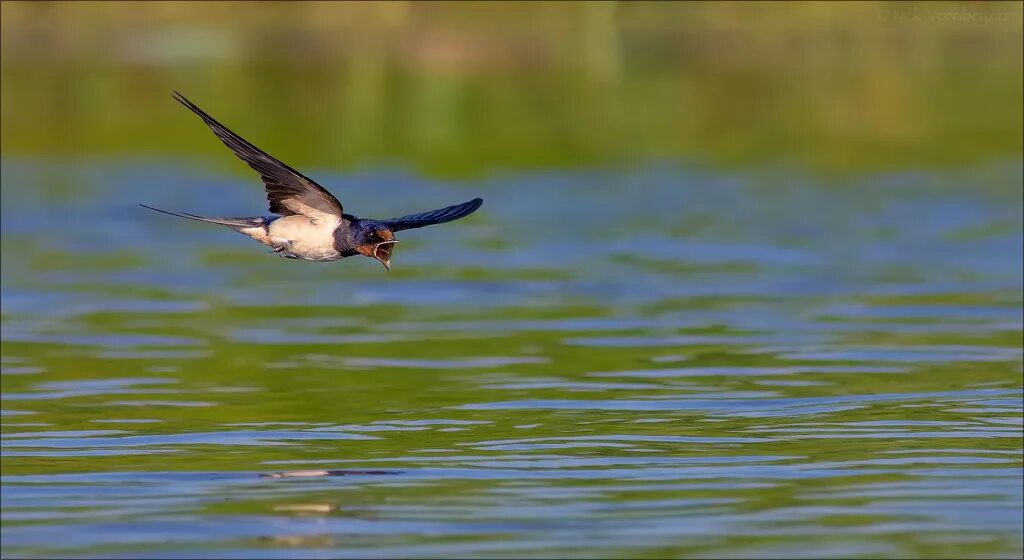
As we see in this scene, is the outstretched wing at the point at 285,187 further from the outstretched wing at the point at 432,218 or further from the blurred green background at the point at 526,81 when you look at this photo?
the blurred green background at the point at 526,81

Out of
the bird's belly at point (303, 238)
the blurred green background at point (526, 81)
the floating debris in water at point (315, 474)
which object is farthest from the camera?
the blurred green background at point (526, 81)

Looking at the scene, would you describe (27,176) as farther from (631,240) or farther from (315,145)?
Answer: (631,240)

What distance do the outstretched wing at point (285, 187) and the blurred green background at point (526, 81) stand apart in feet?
44.8

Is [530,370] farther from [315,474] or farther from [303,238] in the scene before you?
[303,238]

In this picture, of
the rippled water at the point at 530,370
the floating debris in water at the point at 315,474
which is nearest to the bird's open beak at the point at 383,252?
the rippled water at the point at 530,370

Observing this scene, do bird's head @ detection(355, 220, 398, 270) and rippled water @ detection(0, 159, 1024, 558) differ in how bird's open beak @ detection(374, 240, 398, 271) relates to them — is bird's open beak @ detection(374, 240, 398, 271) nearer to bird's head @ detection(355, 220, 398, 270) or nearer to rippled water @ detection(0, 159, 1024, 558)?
bird's head @ detection(355, 220, 398, 270)

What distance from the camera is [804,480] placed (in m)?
9.29

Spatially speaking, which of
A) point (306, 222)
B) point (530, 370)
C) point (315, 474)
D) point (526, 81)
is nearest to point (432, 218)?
point (306, 222)

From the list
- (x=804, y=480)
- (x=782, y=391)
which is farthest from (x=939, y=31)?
(x=804, y=480)

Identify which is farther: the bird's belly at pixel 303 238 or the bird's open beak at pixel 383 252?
the bird's belly at pixel 303 238

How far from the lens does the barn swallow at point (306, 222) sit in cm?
873

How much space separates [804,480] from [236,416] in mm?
3502

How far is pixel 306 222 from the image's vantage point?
898 centimetres

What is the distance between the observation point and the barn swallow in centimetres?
873
